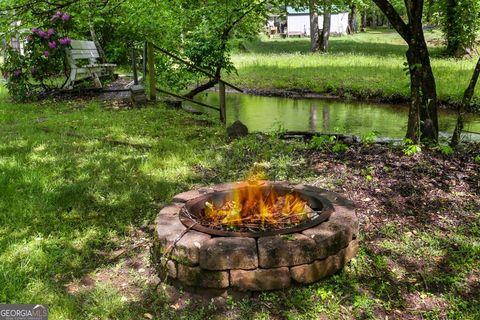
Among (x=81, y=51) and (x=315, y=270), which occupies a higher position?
(x=81, y=51)

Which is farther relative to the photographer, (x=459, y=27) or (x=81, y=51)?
(x=459, y=27)

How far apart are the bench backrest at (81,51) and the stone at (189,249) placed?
927 centimetres

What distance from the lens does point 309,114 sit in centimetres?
1202

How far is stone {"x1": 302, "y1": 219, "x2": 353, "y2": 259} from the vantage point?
3.33 m

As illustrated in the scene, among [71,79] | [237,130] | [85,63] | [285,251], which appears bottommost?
[285,251]

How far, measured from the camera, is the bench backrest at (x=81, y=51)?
1128cm

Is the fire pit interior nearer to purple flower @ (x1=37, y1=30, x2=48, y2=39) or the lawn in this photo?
the lawn

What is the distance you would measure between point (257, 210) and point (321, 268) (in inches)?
28.1

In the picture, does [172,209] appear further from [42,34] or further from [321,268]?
[42,34]

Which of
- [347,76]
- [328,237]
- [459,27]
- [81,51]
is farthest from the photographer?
[459,27]

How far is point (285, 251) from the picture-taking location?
10.6 ft

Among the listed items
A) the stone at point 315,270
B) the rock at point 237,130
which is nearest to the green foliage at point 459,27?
the rock at point 237,130

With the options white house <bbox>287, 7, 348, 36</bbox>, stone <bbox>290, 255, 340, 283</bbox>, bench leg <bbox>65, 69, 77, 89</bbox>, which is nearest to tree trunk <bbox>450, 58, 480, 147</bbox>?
stone <bbox>290, 255, 340, 283</bbox>

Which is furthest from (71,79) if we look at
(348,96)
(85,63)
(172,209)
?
(172,209)
